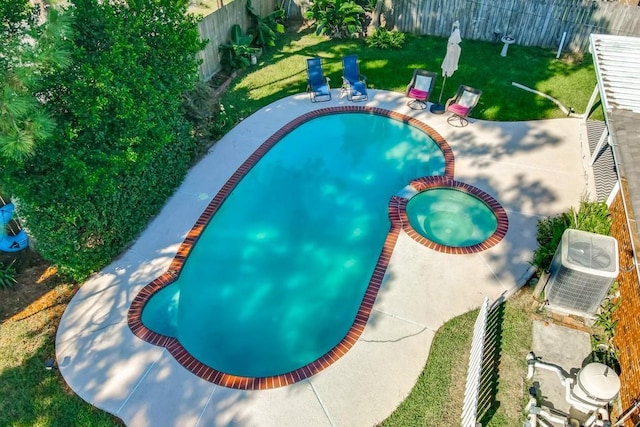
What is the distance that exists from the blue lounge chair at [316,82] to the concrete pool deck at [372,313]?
9.55 feet

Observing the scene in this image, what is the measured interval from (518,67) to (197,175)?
38.3 ft

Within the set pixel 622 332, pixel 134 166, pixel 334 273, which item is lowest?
pixel 334 273

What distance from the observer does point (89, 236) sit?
A: 9031mm

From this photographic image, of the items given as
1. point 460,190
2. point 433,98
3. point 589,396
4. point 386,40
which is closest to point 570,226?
point 460,190

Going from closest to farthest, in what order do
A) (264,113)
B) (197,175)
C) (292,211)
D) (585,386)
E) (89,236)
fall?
1. (585,386)
2. (89,236)
3. (292,211)
4. (197,175)
5. (264,113)

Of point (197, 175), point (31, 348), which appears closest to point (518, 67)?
point (197, 175)

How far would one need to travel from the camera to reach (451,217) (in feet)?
35.0

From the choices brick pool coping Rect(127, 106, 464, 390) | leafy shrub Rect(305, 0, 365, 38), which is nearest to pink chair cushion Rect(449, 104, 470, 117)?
brick pool coping Rect(127, 106, 464, 390)

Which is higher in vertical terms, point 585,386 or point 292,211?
point 585,386

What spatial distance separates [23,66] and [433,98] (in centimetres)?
1140

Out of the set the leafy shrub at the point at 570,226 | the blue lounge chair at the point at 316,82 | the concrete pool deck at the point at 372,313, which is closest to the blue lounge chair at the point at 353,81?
the blue lounge chair at the point at 316,82

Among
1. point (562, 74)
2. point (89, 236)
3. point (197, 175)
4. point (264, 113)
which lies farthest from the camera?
point (562, 74)

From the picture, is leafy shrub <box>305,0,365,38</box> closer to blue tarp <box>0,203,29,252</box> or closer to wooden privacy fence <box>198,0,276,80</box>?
wooden privacy fence <box>198,0,276,80</box>

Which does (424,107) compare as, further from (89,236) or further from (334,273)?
(89,236)
